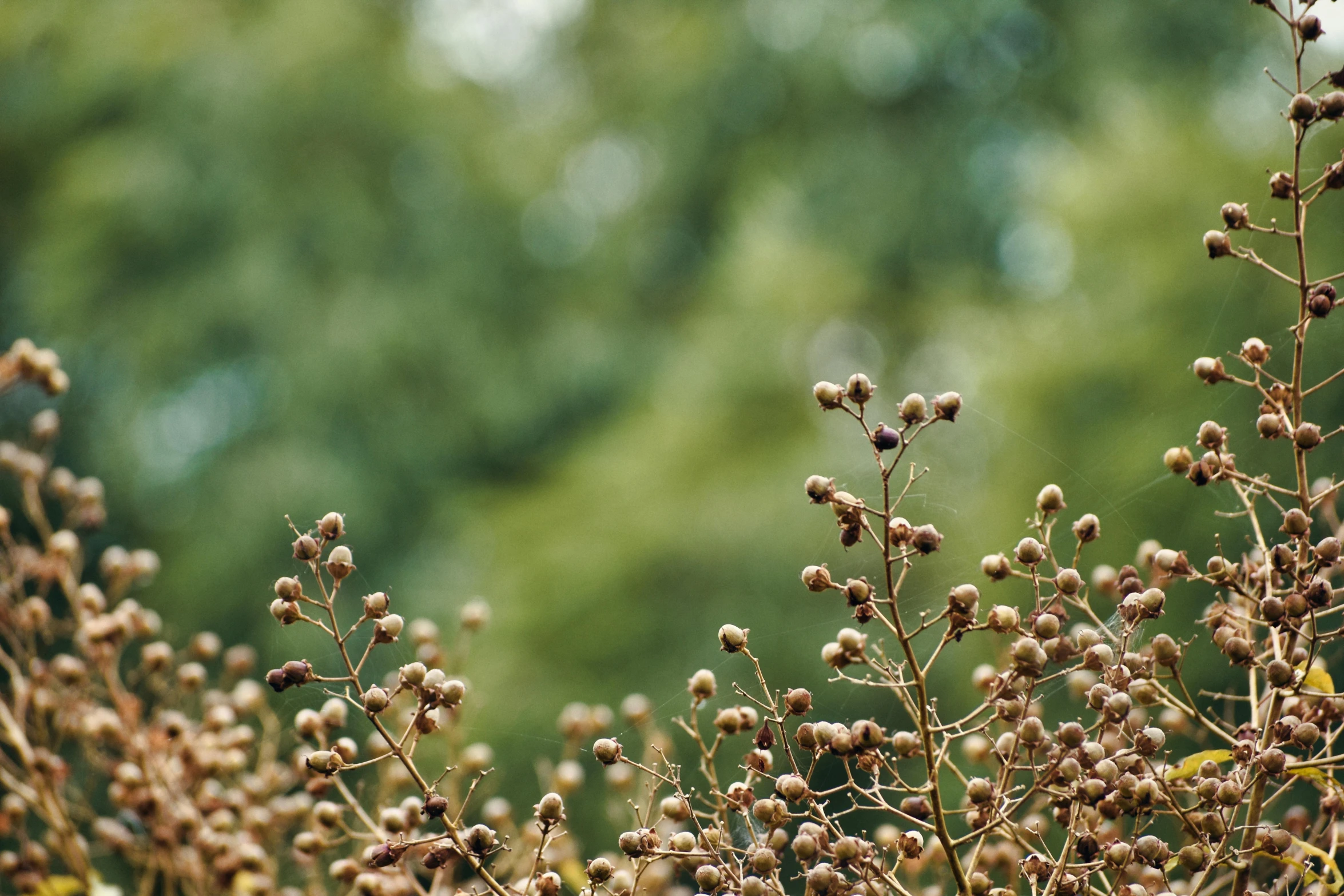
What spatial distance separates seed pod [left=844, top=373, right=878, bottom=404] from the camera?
40cm

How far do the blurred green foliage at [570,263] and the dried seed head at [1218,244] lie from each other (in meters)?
2.07

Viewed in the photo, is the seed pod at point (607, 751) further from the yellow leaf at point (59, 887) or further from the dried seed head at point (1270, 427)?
the yellow leaf at point (59, 887)

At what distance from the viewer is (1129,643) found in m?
0.44

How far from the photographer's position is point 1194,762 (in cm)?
43

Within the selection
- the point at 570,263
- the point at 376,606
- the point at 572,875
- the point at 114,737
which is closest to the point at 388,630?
the point at 376,606

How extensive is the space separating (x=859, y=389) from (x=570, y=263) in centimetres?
443

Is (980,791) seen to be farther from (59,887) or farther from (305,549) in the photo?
(59,887)

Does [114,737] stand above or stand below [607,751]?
above

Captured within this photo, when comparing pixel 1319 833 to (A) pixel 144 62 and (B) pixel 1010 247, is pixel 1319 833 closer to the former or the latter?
(B) pixel 1010 247

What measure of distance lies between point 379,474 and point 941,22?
264 cm

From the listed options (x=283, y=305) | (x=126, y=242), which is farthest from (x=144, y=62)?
(x=283, y=305)

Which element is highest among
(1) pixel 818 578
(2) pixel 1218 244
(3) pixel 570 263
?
(3) pixel 570 263

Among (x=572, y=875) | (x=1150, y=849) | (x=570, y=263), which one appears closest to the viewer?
(x=1150, y=849)

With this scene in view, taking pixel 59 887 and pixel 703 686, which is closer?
pixel 703 686
